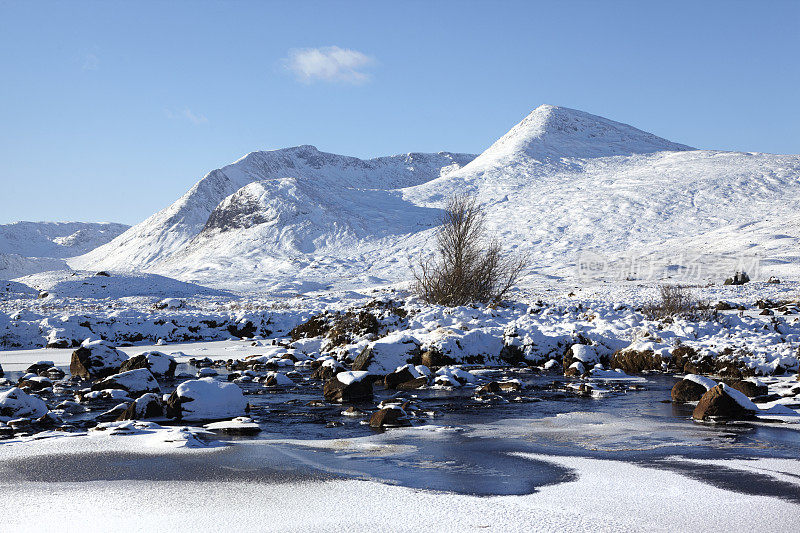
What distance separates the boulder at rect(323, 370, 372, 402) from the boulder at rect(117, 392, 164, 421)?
3.34m

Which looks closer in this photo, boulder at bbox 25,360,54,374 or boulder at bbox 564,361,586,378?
boulder at bbox 564,361,586,378

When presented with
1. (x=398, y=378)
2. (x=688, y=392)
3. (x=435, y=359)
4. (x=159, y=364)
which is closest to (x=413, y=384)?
(x=398, y=378)

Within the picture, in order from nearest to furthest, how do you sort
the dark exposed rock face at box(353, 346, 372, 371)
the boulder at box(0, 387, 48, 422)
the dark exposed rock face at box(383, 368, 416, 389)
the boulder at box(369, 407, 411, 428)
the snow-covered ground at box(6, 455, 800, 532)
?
the snow-covered ground at box(6, 455, 800, 532) → the boulder at box(369, 407, 411, 428) → the boulder at box(0, 387, 48, 422) → the dark exposed rock face at box(383, 368, 416, 389) → the dark exposed rock face at box(353, 346, 372, 371)

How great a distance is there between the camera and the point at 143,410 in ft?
35.7

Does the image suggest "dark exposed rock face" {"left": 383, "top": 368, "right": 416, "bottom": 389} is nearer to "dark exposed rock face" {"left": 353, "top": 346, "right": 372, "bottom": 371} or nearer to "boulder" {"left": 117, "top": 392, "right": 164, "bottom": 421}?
"dark exposed rock face" {"left": 353, "top": 346, "right": 372, "bottom": 371}

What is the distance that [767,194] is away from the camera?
3295 inches

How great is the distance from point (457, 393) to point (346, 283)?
5503 centimetres

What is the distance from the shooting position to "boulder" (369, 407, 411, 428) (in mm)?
10219

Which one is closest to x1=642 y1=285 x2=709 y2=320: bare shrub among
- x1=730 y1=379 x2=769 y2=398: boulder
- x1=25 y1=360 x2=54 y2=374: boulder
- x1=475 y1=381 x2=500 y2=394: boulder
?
x1=730 y1=379 x2=769 y2=398: boulder

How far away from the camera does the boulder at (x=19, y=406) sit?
34.7ft

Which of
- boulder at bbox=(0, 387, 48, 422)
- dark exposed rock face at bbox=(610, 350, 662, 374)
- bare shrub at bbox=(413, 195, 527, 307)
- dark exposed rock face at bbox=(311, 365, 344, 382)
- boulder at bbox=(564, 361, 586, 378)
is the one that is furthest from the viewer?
bare shrub at bbox=(413, 195, 527, 307)

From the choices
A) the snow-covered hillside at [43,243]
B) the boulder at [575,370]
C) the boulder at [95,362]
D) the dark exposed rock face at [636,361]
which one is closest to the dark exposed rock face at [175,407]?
the boulder at [95,362]

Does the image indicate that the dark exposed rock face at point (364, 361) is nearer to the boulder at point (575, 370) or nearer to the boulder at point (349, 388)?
the boulder at point (349, 388)

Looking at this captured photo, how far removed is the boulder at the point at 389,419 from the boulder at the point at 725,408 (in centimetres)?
470
